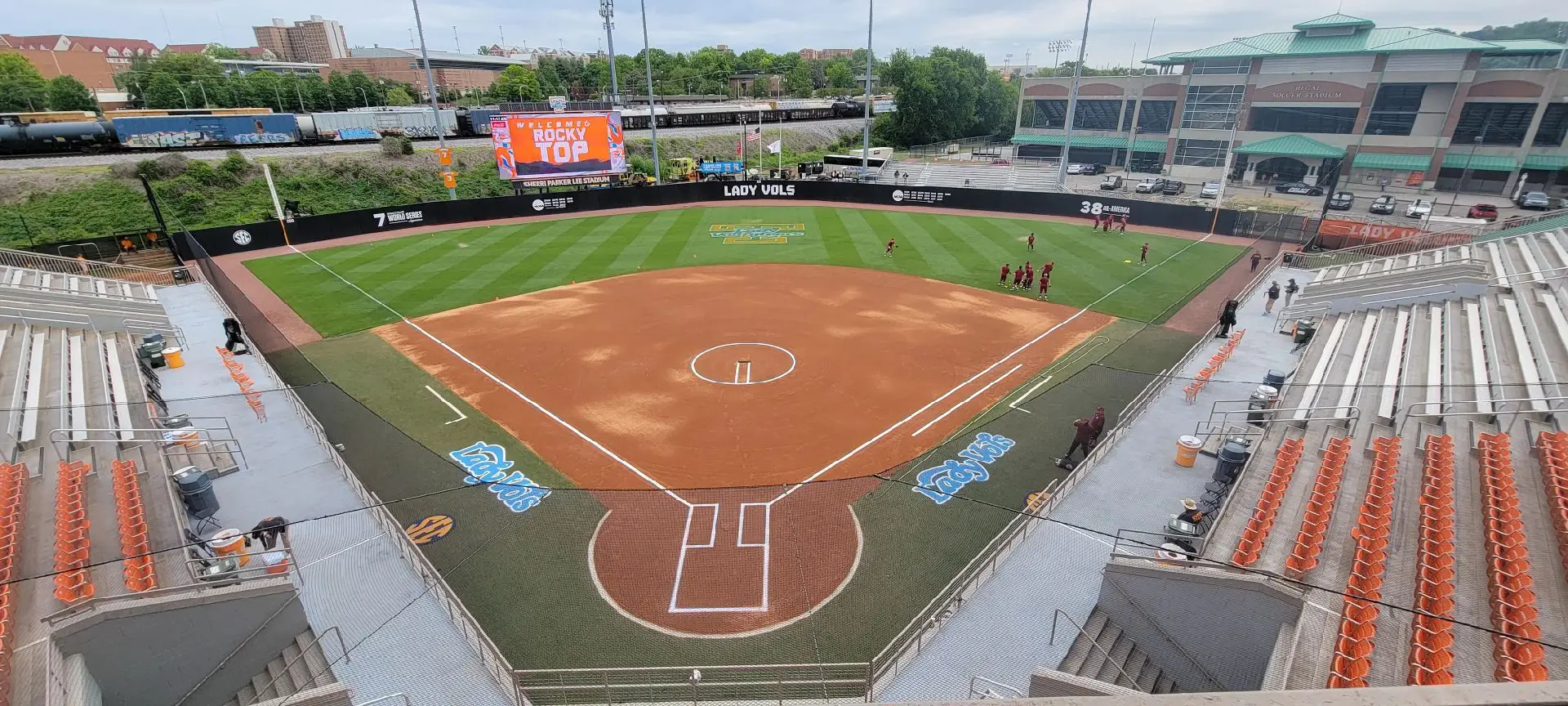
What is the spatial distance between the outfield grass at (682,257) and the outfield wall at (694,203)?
268 centimetres

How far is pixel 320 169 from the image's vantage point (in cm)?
5253

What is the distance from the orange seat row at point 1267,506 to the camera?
10.4 metres

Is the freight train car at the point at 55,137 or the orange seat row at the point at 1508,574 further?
the freight train car at the point at 55,137

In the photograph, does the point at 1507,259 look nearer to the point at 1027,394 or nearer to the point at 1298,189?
the point at 1027,394

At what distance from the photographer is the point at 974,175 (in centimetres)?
6444

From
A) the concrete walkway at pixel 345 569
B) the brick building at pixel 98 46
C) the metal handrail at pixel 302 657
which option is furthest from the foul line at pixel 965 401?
the brick building at pixel 98 46

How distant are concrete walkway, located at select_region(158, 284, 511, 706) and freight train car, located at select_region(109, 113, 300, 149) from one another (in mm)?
53438

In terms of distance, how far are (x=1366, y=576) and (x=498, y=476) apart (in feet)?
52.9

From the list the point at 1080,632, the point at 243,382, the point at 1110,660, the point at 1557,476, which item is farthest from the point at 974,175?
the point at 1110,660

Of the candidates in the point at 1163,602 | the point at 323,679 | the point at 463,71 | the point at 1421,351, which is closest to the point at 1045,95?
the point at 1421,351

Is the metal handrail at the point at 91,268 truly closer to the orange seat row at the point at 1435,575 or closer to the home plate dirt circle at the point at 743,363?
the home plate dirt circle at the point at 743,363

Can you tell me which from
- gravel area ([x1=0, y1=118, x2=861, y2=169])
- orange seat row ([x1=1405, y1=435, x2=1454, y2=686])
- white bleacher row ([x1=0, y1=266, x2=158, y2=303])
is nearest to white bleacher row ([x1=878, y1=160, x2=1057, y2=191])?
gravel area ([x1=0, y1=118, x2=861, y2=169])

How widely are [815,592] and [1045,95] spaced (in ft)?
238

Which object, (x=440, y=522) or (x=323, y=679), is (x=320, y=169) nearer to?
(x=440, y=522)
